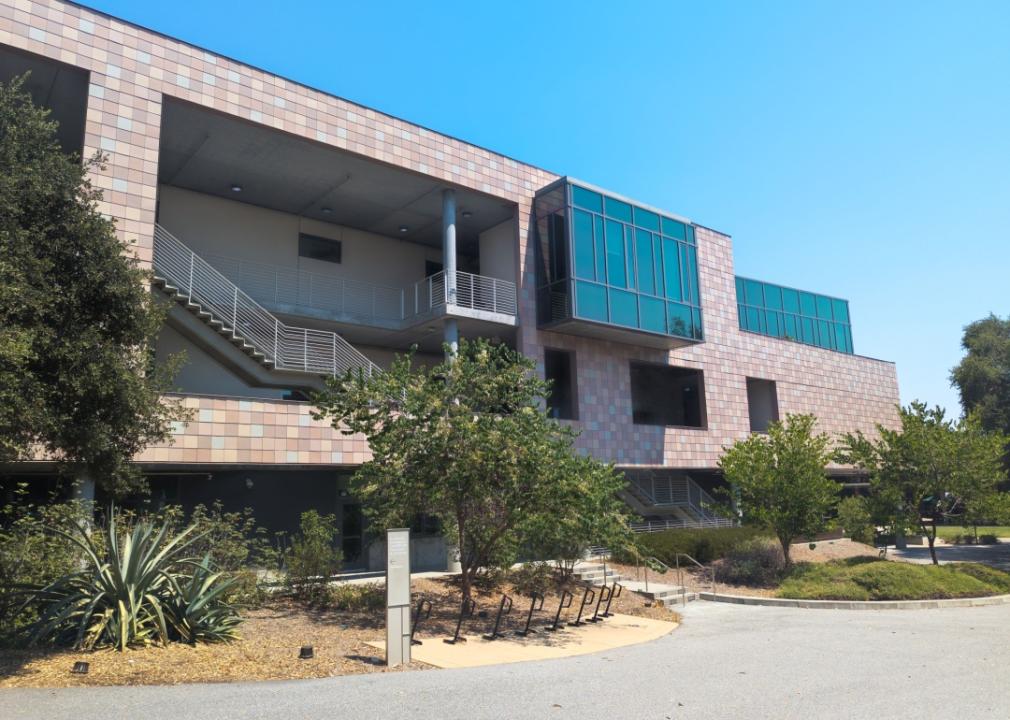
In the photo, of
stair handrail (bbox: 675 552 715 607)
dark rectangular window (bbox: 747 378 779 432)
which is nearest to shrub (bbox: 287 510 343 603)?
stair handrail (bbox: 675 552 715 607)

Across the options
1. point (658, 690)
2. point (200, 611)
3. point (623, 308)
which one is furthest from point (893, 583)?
point (200, 611)

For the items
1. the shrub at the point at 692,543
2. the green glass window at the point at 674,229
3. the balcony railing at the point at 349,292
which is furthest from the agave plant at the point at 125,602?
the green glass window at the point at 674,229

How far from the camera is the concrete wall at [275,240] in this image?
71.9 feet

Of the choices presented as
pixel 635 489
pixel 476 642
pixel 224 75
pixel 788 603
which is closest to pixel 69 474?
pixel 476 642

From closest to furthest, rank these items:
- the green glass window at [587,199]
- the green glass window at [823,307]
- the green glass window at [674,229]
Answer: the green glass window at [587,199], the green glass window at [674,229], the green glass window at [823,307]

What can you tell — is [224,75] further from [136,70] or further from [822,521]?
[822,521]

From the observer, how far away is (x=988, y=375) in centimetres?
4916

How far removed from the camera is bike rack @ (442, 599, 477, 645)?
1151 cm

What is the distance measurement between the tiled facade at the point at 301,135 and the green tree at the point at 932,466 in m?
7.32

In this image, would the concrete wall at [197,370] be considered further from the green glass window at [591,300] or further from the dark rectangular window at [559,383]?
the dark rectangular window at [559,383]

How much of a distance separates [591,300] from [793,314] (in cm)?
2440

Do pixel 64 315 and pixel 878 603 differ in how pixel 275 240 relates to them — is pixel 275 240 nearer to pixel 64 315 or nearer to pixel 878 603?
pixel 64 315

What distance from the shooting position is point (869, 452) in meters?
22.4

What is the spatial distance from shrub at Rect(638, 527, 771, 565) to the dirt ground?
8736mm
